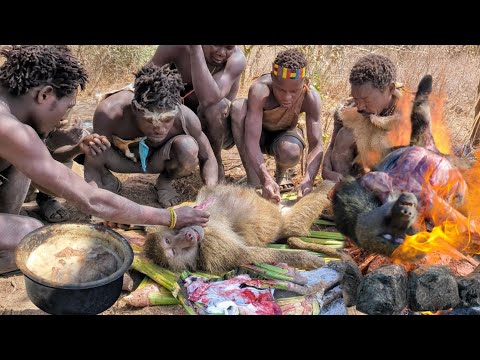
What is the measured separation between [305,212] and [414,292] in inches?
52.4

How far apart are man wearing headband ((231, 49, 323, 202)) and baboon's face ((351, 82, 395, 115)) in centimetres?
58

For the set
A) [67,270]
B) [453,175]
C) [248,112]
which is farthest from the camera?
[248,112]

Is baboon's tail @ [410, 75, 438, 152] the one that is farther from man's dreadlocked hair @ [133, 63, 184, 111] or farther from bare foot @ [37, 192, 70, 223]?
bare foot @ [37, 192, 70, 223]

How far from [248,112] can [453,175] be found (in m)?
1.99

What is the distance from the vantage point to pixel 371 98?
445cm

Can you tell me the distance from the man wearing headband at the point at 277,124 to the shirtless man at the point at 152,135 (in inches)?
15.8

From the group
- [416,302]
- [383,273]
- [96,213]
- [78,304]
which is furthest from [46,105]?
[416,302]

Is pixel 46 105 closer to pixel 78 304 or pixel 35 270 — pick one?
pixel 35 270

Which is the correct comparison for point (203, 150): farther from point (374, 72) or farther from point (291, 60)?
point (374, 72)

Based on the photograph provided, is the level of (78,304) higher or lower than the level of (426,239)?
lower

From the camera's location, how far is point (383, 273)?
3.42m

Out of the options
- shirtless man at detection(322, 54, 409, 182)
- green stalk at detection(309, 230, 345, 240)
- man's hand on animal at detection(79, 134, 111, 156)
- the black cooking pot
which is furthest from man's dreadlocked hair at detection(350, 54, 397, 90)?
the black cooking pot

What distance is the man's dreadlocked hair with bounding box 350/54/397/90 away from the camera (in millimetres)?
4348

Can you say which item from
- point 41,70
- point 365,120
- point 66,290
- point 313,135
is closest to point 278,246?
point 313,135
